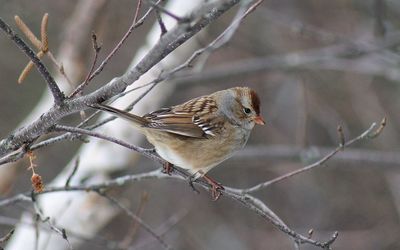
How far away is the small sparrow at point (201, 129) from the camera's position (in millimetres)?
3230

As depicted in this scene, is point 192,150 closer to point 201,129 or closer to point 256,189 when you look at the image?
point 201,129

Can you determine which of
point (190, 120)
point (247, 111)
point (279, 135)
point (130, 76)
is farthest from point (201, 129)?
point (279, 135)

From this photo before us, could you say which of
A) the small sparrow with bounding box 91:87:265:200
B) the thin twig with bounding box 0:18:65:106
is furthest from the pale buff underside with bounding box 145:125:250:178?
the thin twig with bounding box 0:18:65:106

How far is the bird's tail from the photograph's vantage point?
213cm

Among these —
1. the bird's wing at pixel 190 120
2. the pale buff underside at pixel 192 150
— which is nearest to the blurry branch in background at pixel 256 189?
the pale buff underside at pixel 192 150

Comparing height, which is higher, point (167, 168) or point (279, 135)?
point (279, 135)

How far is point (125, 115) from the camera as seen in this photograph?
275 cm

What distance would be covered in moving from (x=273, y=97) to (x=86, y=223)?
4.45m

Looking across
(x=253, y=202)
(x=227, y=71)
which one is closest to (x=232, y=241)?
(x=227, y=71)

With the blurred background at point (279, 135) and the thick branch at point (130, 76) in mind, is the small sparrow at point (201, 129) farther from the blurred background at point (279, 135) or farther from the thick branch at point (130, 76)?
the blurred background at point (279, 135)

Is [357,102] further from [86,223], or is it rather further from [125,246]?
[125,246]

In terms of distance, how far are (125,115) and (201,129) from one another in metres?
0.72

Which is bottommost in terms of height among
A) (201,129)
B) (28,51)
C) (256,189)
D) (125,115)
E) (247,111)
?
(28,51)

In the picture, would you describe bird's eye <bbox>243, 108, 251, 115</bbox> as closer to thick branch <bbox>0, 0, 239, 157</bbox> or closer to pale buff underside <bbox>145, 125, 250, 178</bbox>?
pale buff underside <bbox>145, 125, 250, 178</bbox>
